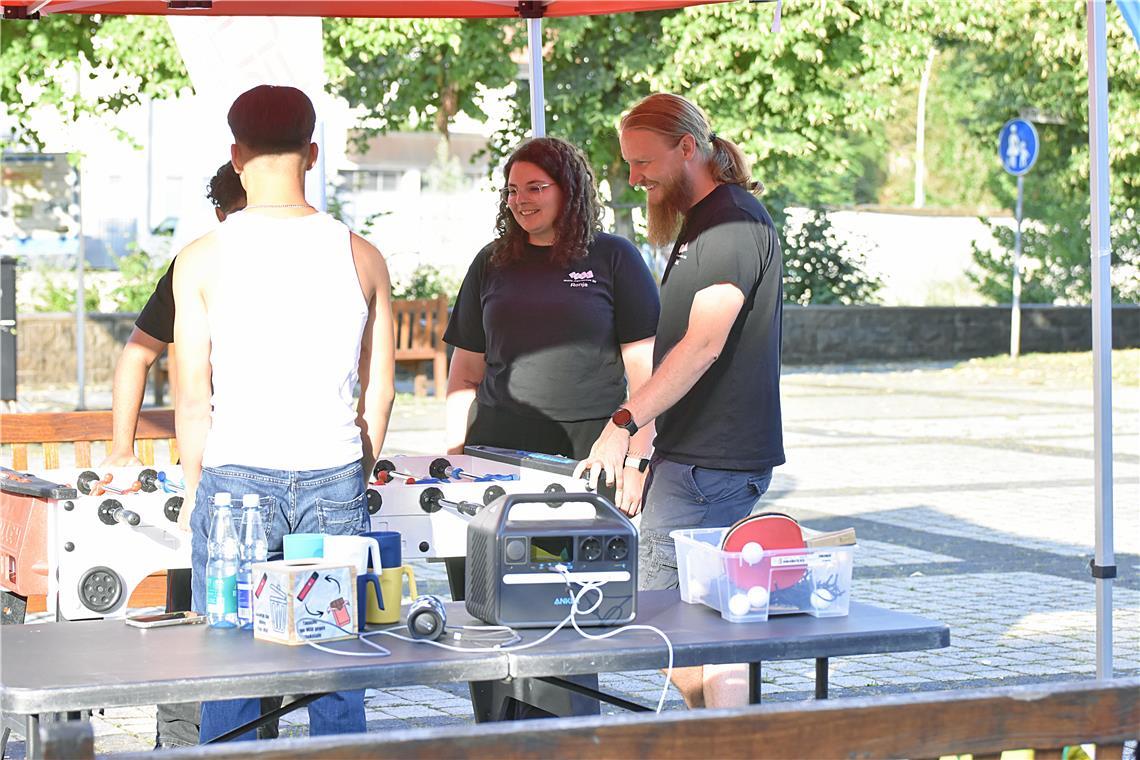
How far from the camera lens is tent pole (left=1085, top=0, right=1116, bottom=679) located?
4629 mm

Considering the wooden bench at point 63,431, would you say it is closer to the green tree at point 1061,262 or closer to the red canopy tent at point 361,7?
the red canopy tent at point 361,7

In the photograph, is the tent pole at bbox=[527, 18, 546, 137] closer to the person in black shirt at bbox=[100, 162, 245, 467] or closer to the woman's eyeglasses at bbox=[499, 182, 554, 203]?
the woman's eyeglasses at bbox=[499, 182, 554, 203]

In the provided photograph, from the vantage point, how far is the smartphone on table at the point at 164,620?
3248 mm

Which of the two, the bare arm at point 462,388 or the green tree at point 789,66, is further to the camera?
the green tree at point 789,66

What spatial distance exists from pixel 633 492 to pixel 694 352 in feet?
2.21

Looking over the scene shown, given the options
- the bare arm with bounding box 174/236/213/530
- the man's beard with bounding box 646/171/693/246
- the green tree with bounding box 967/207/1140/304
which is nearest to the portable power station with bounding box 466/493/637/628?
the bare arm with bounding box 174/236/213/530

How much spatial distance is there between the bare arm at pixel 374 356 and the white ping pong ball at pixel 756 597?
0.91 meters

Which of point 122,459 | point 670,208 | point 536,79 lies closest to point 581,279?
point 670,208

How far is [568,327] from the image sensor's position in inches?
202

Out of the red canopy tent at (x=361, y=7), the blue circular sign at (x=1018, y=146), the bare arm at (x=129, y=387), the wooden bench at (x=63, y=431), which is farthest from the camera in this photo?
the blue circular sign at (x=1018, y=146)

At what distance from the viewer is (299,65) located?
26.1 ft

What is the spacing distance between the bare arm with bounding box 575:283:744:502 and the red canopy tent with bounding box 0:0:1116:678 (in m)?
1.20

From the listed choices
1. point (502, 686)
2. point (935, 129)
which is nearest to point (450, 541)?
point (502, 686)

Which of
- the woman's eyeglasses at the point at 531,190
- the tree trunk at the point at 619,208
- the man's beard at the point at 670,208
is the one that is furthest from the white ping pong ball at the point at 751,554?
the tree trunk at the point at 619,208
